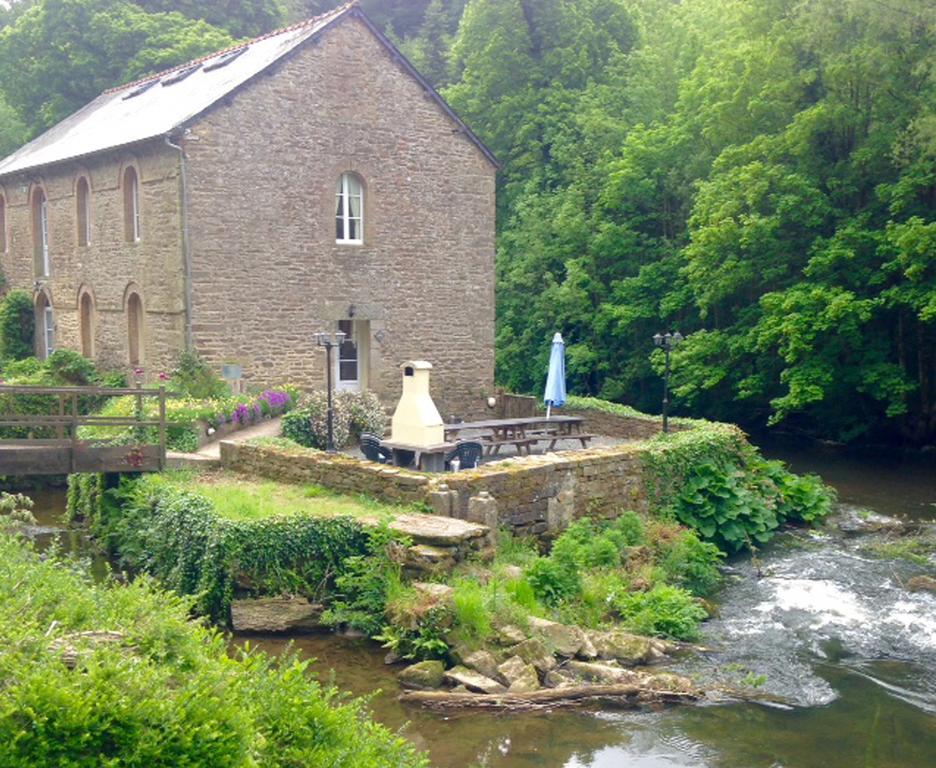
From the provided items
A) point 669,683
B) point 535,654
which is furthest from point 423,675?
point 669,683

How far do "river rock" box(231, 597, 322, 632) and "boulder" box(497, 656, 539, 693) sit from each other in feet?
8.78

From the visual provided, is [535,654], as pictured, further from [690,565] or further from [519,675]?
[690,565]

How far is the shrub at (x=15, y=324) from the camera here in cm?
2811

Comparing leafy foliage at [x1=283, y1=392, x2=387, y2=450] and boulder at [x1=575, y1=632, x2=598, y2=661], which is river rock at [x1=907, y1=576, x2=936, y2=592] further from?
leafy foliage at [x1=283, y1=392, x2=387, y2=450]

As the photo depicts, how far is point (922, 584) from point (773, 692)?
474 cm

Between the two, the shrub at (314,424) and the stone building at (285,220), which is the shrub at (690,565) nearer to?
the shrub at (314,424)

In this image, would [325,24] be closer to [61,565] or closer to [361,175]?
[361,175]

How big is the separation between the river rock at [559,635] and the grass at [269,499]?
2.49 meters

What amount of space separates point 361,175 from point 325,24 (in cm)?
319

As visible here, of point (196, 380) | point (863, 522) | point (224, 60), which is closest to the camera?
point (863, 522)

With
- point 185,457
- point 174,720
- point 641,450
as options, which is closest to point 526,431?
point 641,450

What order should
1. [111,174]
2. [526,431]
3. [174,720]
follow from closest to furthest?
[174,720] < [526,431] < [111,174]

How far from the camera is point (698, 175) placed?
94.5ft

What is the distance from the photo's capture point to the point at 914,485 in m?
21.9
